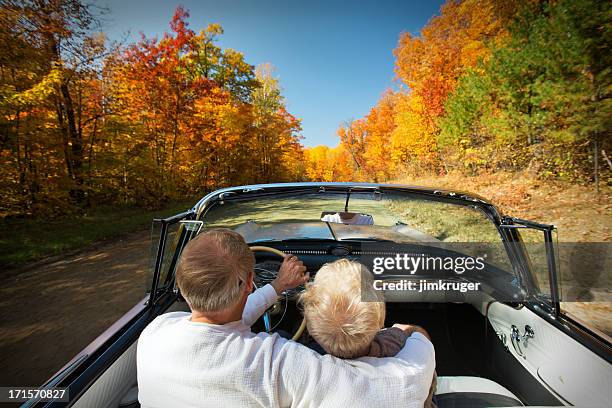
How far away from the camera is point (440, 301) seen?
277 cm

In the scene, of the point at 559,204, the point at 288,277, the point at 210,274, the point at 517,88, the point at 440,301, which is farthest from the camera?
the point at 517,88

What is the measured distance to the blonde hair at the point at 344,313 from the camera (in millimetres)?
983

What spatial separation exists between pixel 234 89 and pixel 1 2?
1508cm

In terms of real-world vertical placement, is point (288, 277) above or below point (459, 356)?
above

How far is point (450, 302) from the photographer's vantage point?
8.89ft

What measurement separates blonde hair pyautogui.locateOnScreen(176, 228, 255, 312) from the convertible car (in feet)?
1.69

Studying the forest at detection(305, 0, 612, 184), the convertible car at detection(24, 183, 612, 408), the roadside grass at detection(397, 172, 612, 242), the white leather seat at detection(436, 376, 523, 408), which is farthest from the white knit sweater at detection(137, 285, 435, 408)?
the forest at detection(305, 0, 612, 184)

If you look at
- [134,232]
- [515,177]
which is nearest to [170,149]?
[134,232]

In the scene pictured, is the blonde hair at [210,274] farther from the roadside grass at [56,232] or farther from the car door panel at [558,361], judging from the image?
the roadside grass at [56,232]

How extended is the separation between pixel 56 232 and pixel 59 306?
486 centimetres

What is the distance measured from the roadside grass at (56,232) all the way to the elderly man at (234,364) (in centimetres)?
678

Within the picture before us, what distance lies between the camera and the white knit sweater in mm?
902

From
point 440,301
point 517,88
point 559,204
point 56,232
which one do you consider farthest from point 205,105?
point 440,301

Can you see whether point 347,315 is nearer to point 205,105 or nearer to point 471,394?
point 471,394
